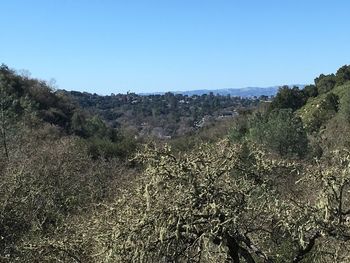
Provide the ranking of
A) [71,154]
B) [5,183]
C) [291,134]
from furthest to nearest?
[291,134], [71,154], [5,183]

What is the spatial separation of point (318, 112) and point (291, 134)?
28.4 m

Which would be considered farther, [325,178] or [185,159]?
[185,159]

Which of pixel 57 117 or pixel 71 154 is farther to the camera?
pixel 57 117

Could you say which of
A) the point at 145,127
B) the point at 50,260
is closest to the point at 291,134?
the point at 50,260

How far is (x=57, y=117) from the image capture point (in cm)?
7075

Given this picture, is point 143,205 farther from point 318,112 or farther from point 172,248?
point 318,112

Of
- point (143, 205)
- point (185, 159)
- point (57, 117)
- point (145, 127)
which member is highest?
point (185, 159)

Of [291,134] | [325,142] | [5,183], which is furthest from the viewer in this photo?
[325,142]

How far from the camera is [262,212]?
8.35 metres

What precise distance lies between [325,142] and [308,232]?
135 feet

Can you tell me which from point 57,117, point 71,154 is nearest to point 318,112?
point 57,117

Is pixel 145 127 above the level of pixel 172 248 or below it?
below

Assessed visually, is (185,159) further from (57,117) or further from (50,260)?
(57,117)

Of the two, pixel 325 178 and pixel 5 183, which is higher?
pixel 325 178
